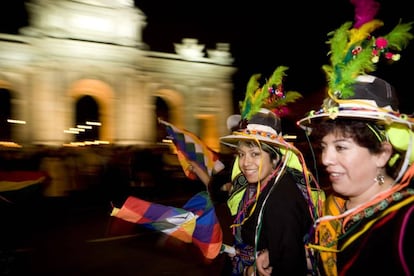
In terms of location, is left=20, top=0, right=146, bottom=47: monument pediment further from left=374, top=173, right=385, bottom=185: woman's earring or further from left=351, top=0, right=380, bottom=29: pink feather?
left=374, top=173, right=385, bottom=185: woman's earring

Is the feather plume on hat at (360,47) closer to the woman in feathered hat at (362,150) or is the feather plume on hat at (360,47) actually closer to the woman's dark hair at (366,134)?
the woman in feathered hat at (362,150)

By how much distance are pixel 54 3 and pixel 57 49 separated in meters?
3.16

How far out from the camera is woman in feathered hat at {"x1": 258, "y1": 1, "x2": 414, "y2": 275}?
204 centimetres

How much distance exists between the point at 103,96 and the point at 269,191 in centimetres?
2619

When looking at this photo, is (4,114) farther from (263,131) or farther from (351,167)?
(351,167)

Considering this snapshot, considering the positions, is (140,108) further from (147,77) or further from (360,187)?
(360,187)

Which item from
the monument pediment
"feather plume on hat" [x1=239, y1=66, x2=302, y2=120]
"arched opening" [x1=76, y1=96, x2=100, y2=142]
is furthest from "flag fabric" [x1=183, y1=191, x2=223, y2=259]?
"arched opening" [x1=76, y1=96, x2=100, y2=142]

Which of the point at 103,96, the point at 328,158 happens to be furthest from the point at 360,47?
the point at 103,96

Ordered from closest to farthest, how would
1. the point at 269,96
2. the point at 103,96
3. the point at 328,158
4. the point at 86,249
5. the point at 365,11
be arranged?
the point at 328,158
the point at 365,11
the point at 269,96
the point at 86,249
the point at 103,96

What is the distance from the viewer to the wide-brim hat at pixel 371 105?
7.03 ft

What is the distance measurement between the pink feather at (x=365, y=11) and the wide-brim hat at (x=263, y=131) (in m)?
1.09

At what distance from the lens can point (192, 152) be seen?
4098 millimetres

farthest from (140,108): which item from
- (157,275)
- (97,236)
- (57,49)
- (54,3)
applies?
(157,275)

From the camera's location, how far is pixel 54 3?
984 inches
